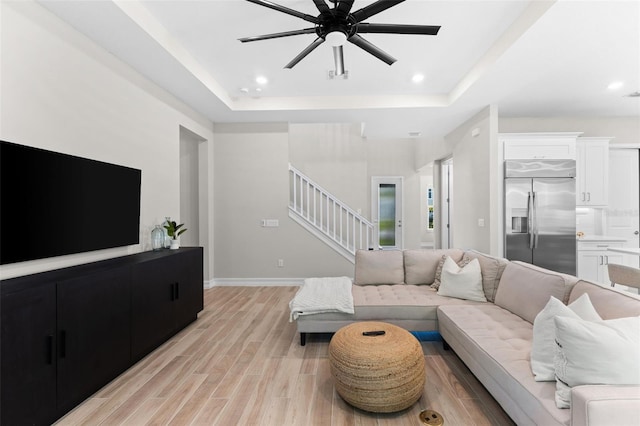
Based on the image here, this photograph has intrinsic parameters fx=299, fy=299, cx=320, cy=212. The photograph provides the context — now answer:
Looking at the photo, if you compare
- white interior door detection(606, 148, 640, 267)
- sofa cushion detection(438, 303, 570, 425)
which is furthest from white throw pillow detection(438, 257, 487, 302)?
white interior door detection(606, 148, 640, 267)

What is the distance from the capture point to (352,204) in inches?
271

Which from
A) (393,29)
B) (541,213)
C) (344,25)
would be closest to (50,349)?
(344,25)

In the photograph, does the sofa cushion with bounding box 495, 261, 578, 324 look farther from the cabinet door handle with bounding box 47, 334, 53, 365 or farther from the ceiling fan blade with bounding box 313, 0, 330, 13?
the cabinet door handle with bounding box 47, 334, 53, 365

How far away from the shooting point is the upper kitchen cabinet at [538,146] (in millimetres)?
4301

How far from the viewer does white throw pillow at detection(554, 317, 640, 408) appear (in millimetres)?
1292

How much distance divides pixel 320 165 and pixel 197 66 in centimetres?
378

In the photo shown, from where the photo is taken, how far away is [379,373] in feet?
6.12

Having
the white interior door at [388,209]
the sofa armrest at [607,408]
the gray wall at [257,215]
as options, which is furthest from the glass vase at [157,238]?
the white interior door at [388,209]

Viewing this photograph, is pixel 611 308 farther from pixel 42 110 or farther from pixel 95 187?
pixel 42 110

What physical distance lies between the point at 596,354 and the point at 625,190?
526cm

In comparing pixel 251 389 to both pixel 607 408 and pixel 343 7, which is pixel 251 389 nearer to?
pixel 607 408

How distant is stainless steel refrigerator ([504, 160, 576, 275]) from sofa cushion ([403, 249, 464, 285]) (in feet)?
4.21

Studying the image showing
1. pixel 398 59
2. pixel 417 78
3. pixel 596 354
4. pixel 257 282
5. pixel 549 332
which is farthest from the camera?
pixel 257 282

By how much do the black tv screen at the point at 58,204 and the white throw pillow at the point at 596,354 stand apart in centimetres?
318
